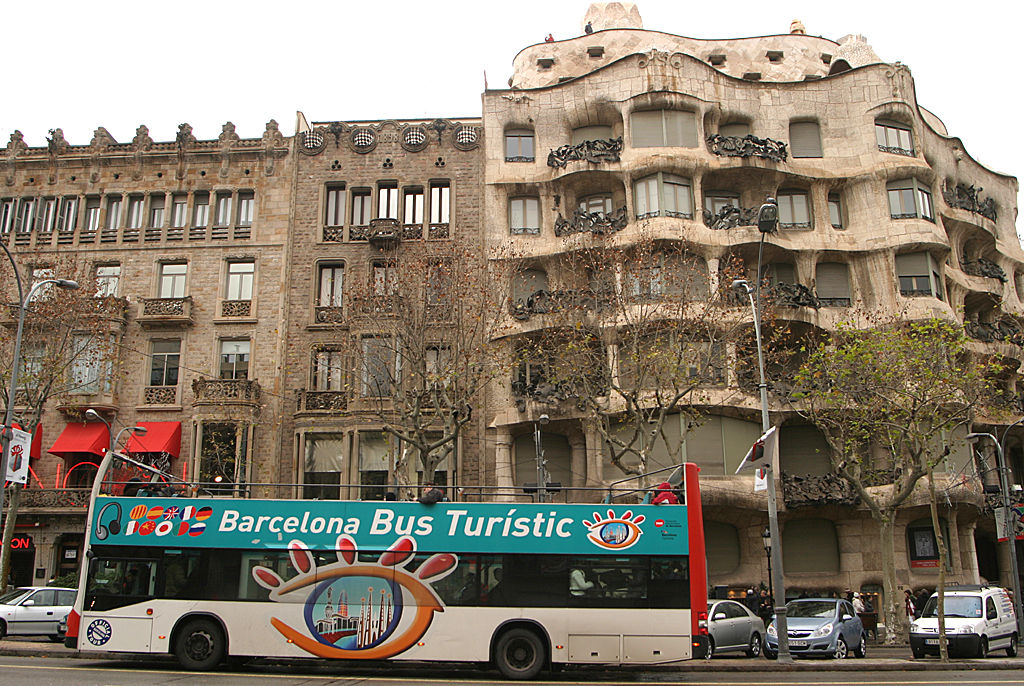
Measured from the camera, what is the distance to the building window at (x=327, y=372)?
34094 millimetres

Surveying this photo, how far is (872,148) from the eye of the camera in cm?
3612

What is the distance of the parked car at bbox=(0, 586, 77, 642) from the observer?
23.4 m

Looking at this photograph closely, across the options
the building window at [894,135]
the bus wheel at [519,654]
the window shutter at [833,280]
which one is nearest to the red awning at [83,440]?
the bus wheel at [519,654]

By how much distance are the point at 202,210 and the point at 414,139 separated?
32.1ft

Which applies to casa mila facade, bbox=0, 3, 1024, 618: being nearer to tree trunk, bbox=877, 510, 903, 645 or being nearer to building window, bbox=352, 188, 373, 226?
building window, bbox=352, 188, 373, 226

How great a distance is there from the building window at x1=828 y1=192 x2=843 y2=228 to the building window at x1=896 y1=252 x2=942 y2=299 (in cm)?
284

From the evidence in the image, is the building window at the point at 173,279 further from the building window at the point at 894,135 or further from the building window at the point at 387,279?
the building window at the point at 894,135

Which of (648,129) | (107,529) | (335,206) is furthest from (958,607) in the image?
(335,206)

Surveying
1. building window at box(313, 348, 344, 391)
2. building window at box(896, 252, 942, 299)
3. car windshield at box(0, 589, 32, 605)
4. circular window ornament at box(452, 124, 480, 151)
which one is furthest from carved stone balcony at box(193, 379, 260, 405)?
building window at box(896, 252, 942, 299)

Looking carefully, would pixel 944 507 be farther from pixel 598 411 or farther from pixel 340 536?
pixel 340 536

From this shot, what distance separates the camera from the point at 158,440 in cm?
3306

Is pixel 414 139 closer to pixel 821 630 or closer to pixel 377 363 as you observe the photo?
pixel 377 363

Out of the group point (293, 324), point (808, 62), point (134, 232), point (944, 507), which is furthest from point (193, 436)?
point (808, 62)

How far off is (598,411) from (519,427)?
6.84 m
